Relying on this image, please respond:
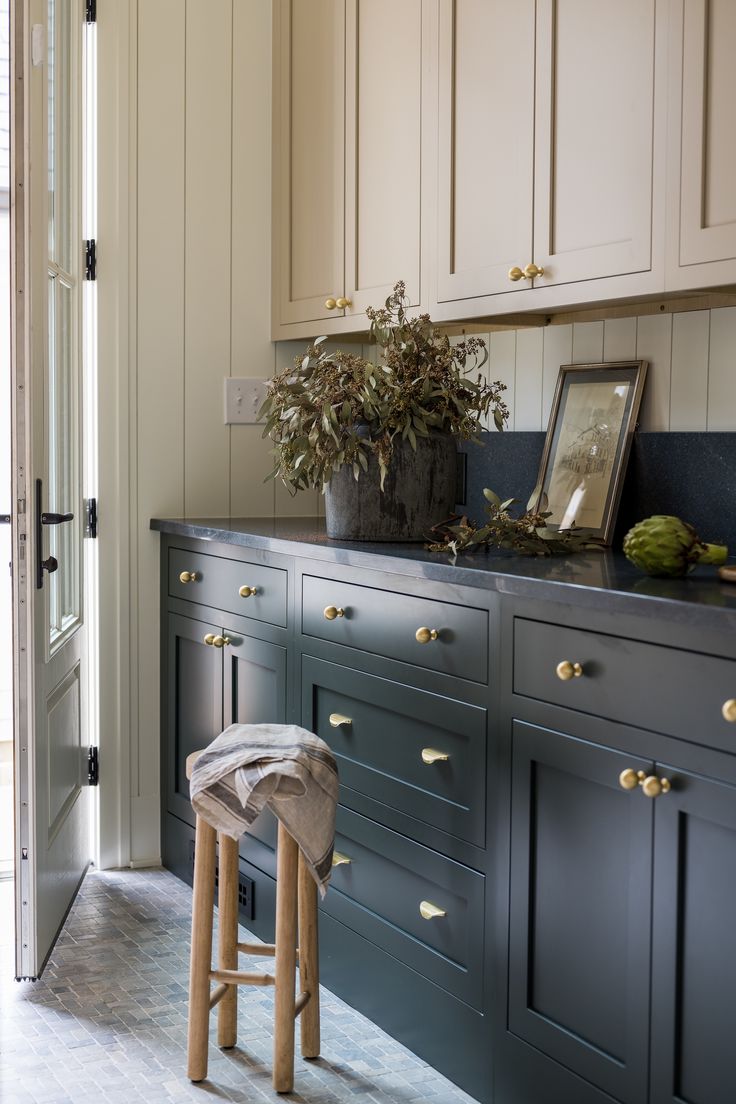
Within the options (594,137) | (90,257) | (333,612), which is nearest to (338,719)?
(333,612)

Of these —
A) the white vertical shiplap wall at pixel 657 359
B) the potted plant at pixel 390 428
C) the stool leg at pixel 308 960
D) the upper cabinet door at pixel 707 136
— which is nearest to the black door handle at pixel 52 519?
the potted plant at pixel 390 428

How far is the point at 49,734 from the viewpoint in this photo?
2.52 meters

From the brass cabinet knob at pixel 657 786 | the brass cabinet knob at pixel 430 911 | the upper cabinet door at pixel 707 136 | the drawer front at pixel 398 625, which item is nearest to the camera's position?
the brass cabinet knob at pixel 657 786

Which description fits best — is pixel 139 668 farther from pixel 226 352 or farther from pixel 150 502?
pixel 226 352

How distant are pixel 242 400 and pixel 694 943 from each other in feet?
6.80

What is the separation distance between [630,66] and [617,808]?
120 centimetres

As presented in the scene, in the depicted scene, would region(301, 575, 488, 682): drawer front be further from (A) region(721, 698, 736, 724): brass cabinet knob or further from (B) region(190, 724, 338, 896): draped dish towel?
(A) region(721, 698, 736, 724): brass cabinet knob

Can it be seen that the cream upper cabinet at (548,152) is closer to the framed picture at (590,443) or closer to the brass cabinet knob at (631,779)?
the framed picture at (590,443)

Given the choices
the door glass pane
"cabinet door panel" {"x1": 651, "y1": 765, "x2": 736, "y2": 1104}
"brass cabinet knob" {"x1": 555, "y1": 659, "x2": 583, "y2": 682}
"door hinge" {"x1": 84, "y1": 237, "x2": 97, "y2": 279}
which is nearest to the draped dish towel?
"brass cabinet knob" {"x1": 555, "y1": 659, "x2": 583, "y2": 682}

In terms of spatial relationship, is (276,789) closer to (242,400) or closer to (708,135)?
(708,135)

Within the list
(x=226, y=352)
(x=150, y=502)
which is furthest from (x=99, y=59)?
(x=150, y=502)

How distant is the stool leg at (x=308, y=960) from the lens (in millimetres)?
2012

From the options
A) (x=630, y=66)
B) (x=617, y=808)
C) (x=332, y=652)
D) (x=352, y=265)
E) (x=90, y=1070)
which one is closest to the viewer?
(x=617, y=808)

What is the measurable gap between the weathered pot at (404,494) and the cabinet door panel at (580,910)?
64cm
